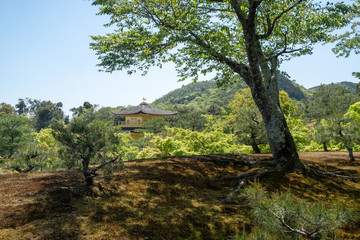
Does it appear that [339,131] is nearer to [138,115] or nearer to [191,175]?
[191,175]

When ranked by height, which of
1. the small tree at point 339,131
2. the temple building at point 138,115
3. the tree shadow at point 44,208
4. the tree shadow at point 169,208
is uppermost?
the temple building at point 138,115

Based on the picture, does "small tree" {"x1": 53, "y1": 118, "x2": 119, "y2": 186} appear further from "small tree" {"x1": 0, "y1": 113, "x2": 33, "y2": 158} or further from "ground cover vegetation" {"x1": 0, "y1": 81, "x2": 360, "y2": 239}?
"small tree" {"x1": 0, "y1": 113, "x2": 33, "y2": 158}

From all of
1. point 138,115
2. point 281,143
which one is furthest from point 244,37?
point 138,115

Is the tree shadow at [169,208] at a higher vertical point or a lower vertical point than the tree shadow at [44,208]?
lower

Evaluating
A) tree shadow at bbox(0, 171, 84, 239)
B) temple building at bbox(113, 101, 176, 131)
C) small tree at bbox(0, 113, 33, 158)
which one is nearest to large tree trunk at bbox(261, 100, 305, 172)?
tree shadow at bbox(0, 171, 84, 239)

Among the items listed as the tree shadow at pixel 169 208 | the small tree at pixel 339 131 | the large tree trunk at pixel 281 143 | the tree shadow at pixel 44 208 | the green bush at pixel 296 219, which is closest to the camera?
the green bush at pixel 296 219

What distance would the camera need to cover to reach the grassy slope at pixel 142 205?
2.23 m

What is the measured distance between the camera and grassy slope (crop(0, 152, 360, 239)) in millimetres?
2232

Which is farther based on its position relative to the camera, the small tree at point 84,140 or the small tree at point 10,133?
the small tree at point 10,133

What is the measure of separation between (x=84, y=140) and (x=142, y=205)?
127cm

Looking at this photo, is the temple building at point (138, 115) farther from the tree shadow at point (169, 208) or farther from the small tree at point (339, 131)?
the tree shadow at point (169, 208)

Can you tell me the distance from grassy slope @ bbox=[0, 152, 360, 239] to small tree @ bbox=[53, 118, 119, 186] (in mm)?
528

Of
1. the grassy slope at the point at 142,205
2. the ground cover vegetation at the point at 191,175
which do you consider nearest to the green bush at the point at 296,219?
the ground cover vegetation at the point at 191,175

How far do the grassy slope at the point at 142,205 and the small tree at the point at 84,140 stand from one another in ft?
1.73
